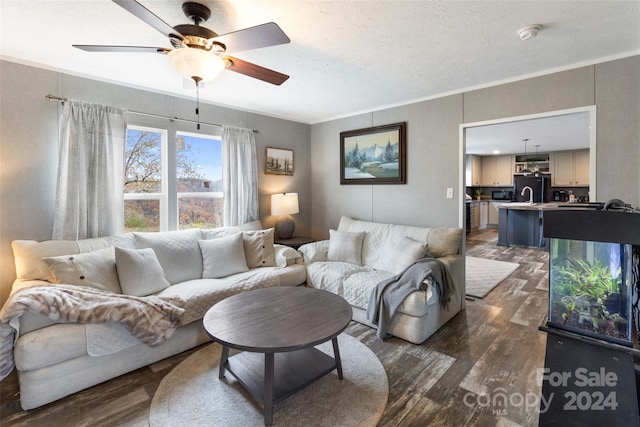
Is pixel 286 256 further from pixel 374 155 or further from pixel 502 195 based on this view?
pixel 502 195

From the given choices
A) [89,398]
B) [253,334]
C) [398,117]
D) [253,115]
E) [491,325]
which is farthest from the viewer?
[253,115]

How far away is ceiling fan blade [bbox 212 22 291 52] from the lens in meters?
1.56

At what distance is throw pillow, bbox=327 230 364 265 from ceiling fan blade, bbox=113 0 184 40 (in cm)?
269

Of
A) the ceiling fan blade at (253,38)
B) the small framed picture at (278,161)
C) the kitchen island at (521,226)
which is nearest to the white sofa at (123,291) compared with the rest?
the small framed picture at (278,161)

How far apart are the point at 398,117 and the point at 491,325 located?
104 inches

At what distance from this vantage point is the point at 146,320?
217 cm

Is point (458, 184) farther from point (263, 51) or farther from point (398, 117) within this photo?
point (263, 51)

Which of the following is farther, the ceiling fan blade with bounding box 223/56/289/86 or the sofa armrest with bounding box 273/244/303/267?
the sofa armrest with bounding box 273/244/303/267

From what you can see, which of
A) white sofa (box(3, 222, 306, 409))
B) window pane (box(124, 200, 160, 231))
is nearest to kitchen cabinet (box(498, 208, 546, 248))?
white sofa (box(3, 222, 306, 409))

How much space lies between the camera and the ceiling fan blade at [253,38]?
1.56 metres

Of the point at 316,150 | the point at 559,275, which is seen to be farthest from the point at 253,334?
the point at 316,150

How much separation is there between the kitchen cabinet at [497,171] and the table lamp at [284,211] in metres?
7.92

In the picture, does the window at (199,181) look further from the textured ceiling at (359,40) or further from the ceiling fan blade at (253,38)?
the ceiling fan blade at (253,38)

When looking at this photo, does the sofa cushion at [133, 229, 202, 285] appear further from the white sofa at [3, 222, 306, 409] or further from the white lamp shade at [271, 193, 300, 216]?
the white lamp shade at [271, 193, 300, 216]
